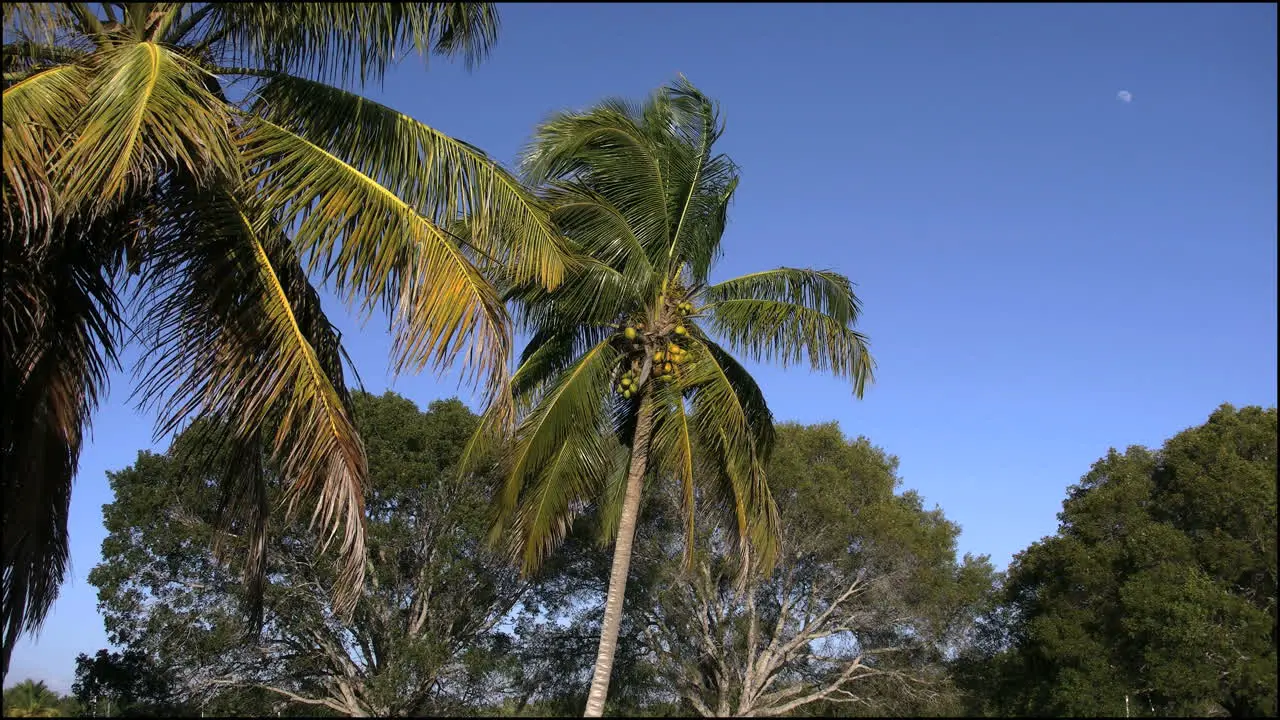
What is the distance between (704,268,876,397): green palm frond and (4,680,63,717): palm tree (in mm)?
12236

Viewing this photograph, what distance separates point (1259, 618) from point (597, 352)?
51.6ft

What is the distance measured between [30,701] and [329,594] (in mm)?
5649

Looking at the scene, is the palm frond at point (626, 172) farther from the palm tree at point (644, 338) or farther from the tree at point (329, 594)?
the tree at point (329, 594)

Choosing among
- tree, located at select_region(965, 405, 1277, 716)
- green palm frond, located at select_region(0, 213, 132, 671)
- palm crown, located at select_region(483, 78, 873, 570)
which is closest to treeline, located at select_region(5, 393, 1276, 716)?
tree, located at select_region(965, 405, 1277, 716)

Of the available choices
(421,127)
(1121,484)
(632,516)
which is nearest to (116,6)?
(421,127)

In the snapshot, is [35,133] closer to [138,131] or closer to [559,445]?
[138,131]

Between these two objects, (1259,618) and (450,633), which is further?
(450,633)

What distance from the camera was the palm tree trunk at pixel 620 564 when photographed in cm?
957

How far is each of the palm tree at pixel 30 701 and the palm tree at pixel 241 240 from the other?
444 inches

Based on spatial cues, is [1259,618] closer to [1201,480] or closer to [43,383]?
[1201,480]

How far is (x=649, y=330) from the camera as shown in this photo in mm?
10617

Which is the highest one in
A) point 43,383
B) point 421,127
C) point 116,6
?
point 116,6

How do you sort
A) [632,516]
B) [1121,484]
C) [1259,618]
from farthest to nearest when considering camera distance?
[1121,484], [1259,618], [632,516]

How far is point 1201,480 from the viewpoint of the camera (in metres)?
21.2
